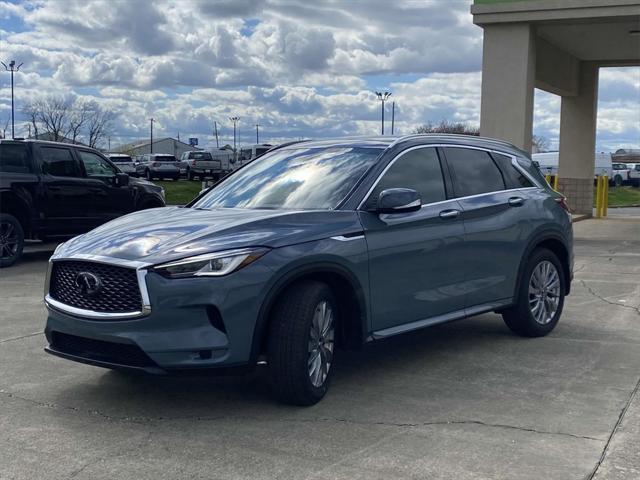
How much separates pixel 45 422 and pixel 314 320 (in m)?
1.74

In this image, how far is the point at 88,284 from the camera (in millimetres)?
4863

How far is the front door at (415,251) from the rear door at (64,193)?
8123 millimetres

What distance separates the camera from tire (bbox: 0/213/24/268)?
12.2 meters

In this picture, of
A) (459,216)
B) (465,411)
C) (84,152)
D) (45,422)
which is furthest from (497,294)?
(84,152)

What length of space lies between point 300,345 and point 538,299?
3206mm

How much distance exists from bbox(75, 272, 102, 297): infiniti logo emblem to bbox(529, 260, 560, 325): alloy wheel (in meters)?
3.92

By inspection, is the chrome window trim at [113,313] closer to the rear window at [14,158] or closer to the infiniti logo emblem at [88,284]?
the infiniti logo emblem at [88,284]

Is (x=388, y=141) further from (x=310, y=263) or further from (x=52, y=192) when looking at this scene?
(x=52, y=192)

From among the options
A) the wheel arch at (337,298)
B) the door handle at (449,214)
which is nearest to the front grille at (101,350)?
the wheel arch at (337,298)

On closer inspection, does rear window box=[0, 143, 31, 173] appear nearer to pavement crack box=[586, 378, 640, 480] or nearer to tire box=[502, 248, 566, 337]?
tire box=[502, 248, 566, 337]

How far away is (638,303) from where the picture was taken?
921 cm

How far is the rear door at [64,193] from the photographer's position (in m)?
12.7

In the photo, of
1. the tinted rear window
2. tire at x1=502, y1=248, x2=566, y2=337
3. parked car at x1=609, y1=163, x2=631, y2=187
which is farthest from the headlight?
parked car at x1=609, y1=163, x2=631, y2=187

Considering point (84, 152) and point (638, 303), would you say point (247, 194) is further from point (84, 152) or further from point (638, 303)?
point (84, 152)
